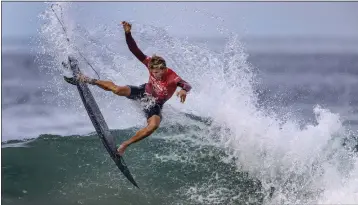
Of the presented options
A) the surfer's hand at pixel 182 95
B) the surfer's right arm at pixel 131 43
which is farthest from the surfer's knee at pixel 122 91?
the surfer's hand at pixel 182 95

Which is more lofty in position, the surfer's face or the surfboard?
the surfer's face

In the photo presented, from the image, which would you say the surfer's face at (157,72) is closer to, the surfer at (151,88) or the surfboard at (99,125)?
the surfer at (151,88)

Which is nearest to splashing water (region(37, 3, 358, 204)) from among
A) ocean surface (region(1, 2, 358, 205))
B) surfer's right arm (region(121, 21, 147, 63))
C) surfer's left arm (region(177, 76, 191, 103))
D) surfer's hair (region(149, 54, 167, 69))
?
ocean surface (region(1, 2, 358, 205))

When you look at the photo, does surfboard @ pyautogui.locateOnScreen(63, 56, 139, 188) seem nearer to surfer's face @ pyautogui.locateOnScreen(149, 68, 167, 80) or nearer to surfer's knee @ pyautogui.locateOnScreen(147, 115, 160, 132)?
surfer's knee @ pyautogui.locateOnScreen(147, 115, 160, 132)

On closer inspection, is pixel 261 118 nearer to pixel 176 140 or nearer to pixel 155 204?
pixel 176 140

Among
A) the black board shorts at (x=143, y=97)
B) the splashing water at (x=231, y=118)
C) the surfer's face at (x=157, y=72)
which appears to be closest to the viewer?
the surfer's face at (x=157, y=72)

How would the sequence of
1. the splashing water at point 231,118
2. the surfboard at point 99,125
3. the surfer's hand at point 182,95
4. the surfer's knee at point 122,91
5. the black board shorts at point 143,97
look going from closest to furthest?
the surfer's hand at point 182,95, the surfer's knee at point 122,91, the black board shorts at point 143,97, the surfboard at point 99,125, the splashing water at point 231,118

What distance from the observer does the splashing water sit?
267 inches

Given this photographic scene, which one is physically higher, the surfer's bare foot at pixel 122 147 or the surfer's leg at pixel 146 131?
A: the surfer's leg at pixel 146 131

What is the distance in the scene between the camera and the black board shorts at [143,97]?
252 inches

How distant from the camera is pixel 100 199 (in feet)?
22.1

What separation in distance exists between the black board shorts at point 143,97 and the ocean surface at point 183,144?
3.00 ft

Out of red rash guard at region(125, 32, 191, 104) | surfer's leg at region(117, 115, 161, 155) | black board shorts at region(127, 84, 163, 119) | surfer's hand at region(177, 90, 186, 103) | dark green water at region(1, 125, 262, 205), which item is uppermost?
red rash guard at region(125, 32, 191, 104)

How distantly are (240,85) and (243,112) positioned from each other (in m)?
0.47
